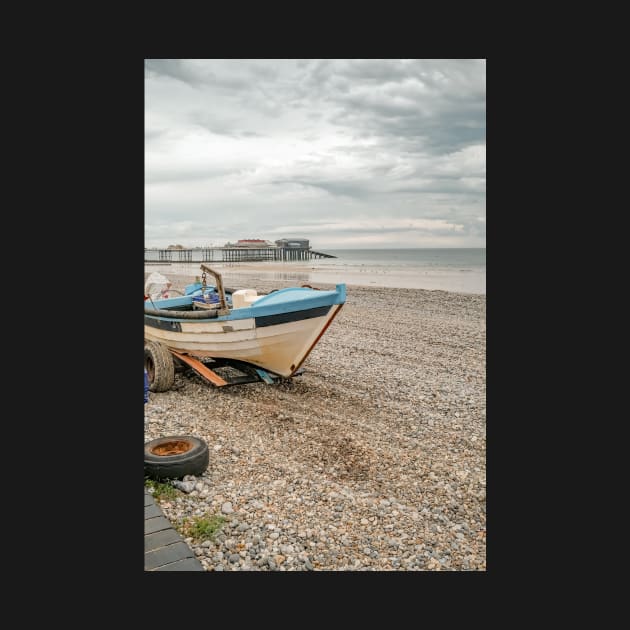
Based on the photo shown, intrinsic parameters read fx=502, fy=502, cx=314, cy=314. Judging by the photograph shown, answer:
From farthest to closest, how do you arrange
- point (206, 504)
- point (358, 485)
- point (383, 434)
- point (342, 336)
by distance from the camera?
point (342, 336), point (383, 434), point (358, 485), point (206, 504)

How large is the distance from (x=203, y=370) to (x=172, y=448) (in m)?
2.56

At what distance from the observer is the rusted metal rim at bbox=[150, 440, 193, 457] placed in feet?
14.2

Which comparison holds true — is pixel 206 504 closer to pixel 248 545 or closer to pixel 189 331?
pixel 248 545

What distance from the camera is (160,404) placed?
6191mm

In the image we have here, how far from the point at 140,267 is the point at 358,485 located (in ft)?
9.46

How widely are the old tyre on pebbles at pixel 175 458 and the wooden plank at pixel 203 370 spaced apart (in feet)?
7.14

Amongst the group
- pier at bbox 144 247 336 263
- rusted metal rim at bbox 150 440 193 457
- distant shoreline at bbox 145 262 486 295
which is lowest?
rusted metal rim at bbox 150 440 193 457

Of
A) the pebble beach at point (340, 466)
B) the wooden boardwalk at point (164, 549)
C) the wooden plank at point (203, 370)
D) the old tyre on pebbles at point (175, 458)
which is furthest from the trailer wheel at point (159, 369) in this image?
the wooden boardwalk at point (164, 549)

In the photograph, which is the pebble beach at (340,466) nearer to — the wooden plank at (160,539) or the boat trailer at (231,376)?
the boat trailer at (231,376)

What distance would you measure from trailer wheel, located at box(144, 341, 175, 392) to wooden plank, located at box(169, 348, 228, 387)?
1.24ft

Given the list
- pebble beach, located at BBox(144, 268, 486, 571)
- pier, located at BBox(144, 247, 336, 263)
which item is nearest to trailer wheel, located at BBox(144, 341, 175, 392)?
pebble beach, located at BBox(144, 268, 486, 571)

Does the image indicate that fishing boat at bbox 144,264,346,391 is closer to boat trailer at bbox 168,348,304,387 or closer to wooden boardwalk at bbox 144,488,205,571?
boat trailer at bbox 168,348,304,387

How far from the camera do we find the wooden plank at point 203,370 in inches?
262

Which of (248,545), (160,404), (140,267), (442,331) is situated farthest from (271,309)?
(442,331)
